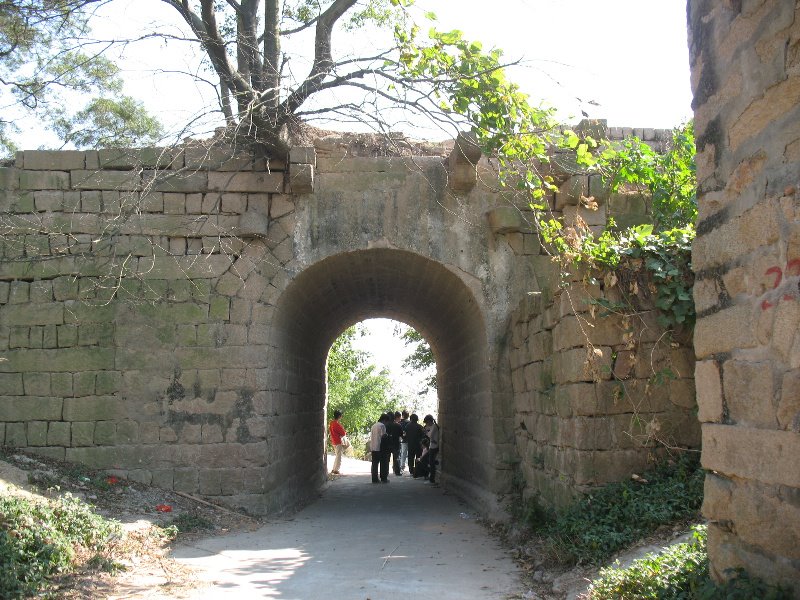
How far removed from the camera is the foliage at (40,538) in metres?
4.70

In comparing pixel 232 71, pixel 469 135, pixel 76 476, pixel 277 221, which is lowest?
pixel 76 476

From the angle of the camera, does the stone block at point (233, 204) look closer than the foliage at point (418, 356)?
Yes

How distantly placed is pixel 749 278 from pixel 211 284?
660 cm

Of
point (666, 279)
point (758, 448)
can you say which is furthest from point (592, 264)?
point (758, 448)

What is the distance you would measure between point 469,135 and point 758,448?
221 inches

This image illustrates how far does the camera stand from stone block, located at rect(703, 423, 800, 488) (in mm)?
2852

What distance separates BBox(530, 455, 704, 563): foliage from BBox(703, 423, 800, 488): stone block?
1839 mm

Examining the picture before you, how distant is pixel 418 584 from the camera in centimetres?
542


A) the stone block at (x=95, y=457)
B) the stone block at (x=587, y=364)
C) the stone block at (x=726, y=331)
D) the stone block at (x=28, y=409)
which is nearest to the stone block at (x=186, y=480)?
the stone block at (x=95, y=457)

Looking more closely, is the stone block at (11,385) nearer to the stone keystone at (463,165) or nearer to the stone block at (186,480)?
the stone block at (186,480)

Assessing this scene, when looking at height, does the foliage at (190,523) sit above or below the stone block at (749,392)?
below

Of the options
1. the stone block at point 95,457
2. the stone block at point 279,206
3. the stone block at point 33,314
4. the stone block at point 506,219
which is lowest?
the stone block at point 95,457

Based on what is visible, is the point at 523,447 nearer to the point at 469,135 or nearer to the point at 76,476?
the point at 469,135

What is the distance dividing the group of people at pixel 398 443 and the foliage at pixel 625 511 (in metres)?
8.68
